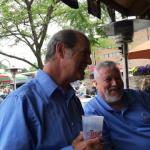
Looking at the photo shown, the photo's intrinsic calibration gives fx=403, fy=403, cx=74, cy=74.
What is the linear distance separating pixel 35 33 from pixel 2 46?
1.61m

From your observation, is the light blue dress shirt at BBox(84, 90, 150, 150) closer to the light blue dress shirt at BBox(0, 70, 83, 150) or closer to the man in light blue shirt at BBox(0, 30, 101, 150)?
the man in light blue shirt at BBox(0, 30, 101, 150)

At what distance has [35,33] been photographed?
1249cm

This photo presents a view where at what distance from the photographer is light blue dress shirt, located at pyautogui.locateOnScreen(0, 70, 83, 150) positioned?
6.20ft

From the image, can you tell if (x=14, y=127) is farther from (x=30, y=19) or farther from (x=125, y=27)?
(x=30, y=19)

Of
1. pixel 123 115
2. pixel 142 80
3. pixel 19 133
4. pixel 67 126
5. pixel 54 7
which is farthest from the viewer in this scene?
pixel 54 7

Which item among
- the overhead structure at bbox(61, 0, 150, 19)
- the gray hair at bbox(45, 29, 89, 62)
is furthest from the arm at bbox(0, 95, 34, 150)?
the overhead structure at bbox(61, 0, 150, 19)

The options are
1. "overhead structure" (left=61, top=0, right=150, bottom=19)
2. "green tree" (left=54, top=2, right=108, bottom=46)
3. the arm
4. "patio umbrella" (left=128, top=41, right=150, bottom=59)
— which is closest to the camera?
the arm

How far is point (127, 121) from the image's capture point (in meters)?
3.22

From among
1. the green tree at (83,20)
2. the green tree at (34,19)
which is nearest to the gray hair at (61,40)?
the green tree at (83,20)

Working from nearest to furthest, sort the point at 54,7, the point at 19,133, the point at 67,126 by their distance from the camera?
the point at 19,133, the point at 67,126, the point at 54,7

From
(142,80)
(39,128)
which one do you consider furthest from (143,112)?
(142,80)

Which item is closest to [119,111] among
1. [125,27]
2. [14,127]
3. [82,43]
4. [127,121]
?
[127,121]

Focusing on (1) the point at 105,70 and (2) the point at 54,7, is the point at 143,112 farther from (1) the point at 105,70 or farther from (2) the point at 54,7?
(2) the point at 54,7

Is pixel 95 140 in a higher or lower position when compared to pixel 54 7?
lower
